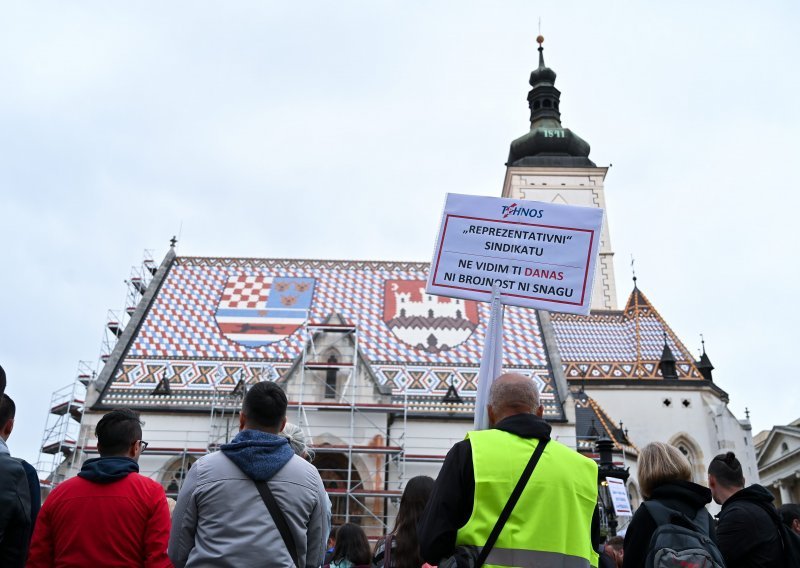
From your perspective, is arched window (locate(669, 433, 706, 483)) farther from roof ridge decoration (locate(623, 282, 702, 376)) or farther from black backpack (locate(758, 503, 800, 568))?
black backpack (locate(758, 503, 800, 568))

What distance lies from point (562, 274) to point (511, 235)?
0.51m

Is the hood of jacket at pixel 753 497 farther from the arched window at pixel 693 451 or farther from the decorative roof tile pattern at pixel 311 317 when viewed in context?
the arched window at pixel 693 451

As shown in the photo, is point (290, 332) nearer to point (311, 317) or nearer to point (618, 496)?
point (311, 317)

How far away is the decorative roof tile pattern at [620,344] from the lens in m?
32.1

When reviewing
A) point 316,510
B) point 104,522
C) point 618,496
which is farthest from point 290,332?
point 316,510

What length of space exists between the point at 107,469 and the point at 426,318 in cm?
2248

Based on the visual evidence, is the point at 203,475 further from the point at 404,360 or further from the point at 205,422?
the point at 404,360

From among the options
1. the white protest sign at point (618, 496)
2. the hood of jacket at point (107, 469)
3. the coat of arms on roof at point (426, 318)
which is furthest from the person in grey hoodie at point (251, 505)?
the coat of arms on roof at point (426, 318)

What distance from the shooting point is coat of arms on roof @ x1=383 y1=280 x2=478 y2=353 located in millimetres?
25516

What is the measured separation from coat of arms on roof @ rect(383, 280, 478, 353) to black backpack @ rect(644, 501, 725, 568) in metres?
21.2

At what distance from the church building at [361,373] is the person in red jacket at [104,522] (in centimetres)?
1355

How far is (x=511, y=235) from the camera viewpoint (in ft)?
19.3

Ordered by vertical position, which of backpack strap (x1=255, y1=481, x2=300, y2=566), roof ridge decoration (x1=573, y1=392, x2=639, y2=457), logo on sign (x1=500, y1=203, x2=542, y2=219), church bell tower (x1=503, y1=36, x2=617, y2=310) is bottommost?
backpack strap (x1=255, y1=481, x2=300, y2=566)

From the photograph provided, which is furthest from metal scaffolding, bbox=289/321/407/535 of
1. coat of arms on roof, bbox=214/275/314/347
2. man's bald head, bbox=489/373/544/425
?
man's bald head, bbox=489/373/544/425
